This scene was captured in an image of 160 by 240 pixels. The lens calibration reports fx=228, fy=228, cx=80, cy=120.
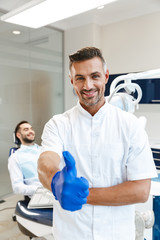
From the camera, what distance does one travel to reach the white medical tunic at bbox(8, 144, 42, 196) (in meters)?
2.11

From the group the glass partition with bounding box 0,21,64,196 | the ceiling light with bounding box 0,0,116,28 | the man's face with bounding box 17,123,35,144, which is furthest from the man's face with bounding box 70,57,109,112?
the glass partition with bounding box 0,21,64,196

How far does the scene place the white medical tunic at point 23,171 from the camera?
2.11m

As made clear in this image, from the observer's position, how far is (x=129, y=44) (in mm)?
3781

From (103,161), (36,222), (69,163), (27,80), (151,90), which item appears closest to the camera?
(69,163)

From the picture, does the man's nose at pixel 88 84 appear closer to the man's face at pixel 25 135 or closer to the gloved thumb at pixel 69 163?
the gloved thumb at pixel 69 163

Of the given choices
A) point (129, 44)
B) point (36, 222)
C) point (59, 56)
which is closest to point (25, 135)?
point (36, 222)

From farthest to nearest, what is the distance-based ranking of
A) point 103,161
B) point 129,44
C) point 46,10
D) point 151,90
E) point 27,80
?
point 129,44 < point 27,80 < point 151,90 < point 46,10 < point 103,161

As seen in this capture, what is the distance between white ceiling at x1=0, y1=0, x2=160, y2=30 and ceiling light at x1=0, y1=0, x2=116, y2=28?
113 centimetres

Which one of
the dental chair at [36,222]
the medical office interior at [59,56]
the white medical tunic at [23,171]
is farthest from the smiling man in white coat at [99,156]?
the medical office interior at [59,56]

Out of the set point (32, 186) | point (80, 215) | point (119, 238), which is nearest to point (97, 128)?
point (80, 215)

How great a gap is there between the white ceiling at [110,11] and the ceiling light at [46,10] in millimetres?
1131

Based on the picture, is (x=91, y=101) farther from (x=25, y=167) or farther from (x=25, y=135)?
(x=25, y=135)

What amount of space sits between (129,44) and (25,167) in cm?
265

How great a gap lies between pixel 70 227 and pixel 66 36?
3843 millimetres
